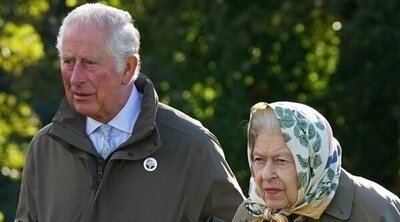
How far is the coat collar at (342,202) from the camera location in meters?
4.55

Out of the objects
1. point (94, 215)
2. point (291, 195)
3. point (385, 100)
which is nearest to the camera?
point (291, 195)

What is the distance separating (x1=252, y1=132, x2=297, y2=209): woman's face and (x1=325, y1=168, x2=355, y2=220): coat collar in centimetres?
14

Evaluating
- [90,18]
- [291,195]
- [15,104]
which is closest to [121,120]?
[90,18]

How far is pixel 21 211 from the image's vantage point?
5465 mm

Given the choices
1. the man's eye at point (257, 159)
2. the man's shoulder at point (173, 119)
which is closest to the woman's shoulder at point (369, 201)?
the man's eye at point (257, 159)

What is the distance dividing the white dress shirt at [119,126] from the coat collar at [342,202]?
1.02 metres

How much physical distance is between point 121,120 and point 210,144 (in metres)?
0.38

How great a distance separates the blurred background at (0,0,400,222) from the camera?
11141 mm

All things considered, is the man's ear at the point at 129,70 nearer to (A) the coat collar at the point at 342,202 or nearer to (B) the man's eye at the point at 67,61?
(B) the man's eye at the point at 67,61

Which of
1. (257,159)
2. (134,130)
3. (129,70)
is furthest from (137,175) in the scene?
(257,159)

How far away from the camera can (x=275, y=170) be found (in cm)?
455

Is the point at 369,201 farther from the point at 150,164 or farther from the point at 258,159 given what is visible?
the point at 150,164

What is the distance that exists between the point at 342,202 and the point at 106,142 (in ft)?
3.70

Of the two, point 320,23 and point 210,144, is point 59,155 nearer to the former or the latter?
point 210,144
